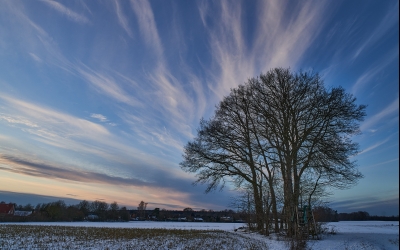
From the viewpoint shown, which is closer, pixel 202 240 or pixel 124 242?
pixel 124 242

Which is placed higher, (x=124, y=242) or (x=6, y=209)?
(x=124, y=242)

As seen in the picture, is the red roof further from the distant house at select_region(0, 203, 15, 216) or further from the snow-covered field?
the snow-covered field

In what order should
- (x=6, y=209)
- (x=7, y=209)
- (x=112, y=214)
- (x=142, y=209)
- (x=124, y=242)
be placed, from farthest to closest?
1. (x=142, y=209)
2. (x=112, y=214)
3. (x=7, y=209)
4. (x=6, y=209)
5. (x=124, y=242)

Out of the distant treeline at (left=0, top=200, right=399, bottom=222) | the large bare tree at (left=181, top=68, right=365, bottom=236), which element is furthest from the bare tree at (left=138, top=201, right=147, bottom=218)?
the large bare tree at (left=181, top=68, right=365, bottom=236)

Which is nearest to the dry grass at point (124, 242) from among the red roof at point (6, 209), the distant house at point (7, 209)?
the distant house at point (7, 209)

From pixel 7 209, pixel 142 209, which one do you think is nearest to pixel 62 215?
pixel 7 209

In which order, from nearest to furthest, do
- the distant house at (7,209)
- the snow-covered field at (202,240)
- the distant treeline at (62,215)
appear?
the snow-covered field at (202,240)
the distant treeline at (62,215)
the distant house at (7,209)

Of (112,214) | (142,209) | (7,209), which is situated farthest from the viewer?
(142,209)

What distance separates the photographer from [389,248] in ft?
32.0

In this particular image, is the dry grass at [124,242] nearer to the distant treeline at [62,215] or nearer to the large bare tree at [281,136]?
the large bare tree at [281,136]

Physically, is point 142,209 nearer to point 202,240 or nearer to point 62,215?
point 62,215

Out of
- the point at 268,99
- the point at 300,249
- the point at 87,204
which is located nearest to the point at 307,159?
the point at 268,99

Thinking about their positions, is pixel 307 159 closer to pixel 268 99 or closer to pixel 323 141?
pixel 323 141

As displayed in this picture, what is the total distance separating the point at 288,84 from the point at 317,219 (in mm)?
9752
